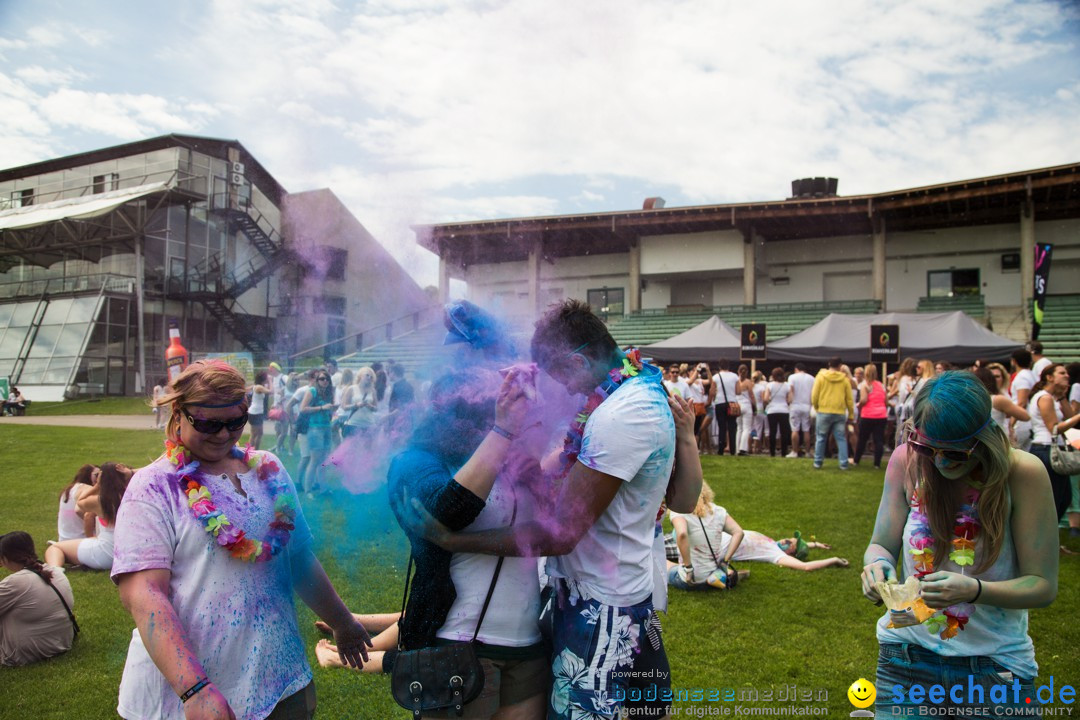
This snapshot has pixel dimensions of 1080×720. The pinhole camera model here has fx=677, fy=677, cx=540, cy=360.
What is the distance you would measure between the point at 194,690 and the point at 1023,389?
8.49 metres

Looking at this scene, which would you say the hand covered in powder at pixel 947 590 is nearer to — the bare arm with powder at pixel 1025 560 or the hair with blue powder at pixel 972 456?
the bare arm with powder at pixel 1025 560

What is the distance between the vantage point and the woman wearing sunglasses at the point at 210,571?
1.85 m

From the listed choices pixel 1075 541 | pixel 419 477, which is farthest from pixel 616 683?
pixel 1075 541

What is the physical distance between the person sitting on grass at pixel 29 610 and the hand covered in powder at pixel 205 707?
11.7 feet

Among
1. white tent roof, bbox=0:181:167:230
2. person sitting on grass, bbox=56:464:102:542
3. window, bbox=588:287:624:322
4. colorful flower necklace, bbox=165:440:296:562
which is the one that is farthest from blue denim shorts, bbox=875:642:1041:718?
window, bbox=588:287:624:322

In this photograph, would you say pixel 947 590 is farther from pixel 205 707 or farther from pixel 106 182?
pixel 106 182

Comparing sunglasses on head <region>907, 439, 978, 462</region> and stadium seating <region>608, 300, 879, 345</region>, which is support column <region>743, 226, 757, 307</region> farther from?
sunglasses on head <region>907, 439, 978, 462</region>

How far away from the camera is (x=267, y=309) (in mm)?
4293

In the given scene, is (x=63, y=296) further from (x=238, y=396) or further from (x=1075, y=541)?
(x=1075, y=541)

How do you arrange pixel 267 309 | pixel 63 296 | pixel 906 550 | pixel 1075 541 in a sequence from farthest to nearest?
pixel 63 296 < pixel 1075 541 < pixel 267 309 < pixel 906 550

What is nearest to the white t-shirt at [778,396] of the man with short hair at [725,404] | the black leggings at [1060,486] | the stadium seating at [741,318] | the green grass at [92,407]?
the man with short hair at [725,404]

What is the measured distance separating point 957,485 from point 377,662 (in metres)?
2.00

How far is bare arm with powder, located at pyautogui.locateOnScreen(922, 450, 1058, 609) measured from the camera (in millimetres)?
1949

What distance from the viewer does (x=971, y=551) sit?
211 cm
